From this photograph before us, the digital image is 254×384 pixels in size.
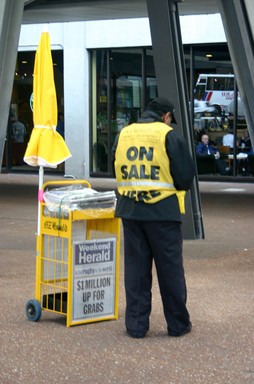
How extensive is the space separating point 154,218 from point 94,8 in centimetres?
1490

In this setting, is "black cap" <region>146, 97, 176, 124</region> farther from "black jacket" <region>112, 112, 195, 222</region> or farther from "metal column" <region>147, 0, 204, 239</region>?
"metal column" <region>147, 0, 204, 239</region>

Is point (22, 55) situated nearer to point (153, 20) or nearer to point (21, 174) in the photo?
point (21, 174)

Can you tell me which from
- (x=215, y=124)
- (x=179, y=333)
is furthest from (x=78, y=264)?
(x=215, y=124)

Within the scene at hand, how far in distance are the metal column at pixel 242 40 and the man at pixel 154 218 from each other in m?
6.98

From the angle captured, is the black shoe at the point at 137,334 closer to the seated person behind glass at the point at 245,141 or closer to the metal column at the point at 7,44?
the metal column at the point at 7,44

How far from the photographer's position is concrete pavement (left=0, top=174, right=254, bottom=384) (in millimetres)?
6750

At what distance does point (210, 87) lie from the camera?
89.6 feet

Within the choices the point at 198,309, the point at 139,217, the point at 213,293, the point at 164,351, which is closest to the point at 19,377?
the point at 164,351

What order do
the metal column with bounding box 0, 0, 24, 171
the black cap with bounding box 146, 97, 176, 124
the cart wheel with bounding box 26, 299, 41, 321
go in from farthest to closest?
the metal column with bounding box 0, 0, 24, 171 → the cart wheel with bounding box 26, 299, 41, 321 → the black cap with bounding box 146, 97, 176, 124

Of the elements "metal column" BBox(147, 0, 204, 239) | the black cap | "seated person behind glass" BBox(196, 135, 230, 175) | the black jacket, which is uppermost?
"seated person behind glass" BBox(196, 135, 230, 175)

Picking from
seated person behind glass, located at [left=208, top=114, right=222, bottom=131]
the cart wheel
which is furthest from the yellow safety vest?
seated person behind glass, located at [left=208, top=114, right=222, bottom=131]

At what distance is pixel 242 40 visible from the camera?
14.7 m

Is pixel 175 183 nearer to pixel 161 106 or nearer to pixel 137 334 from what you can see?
pixel 161 106

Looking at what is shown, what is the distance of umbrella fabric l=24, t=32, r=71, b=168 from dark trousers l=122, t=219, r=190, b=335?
4.20ft
